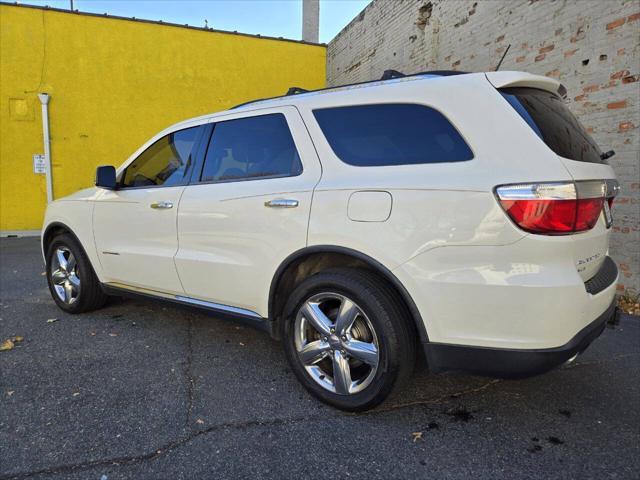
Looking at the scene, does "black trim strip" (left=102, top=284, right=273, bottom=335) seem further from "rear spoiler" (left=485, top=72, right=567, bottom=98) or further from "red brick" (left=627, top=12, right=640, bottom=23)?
"red brick" (left=627, top=12, right=640, bottom=23)

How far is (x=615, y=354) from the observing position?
134 inches

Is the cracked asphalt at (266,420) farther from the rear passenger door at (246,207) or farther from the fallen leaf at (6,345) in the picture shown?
the rear passenger door at (246,207)

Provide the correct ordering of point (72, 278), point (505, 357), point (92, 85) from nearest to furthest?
point (505, 357)
point (72, 278)
point (92, 85)

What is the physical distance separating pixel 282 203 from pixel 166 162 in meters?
1.42

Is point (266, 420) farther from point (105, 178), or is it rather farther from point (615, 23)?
point (615, 23)

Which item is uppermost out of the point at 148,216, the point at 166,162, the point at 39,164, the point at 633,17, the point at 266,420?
the point at 633,17

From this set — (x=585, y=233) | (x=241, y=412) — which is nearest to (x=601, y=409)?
(x=585, y=233)

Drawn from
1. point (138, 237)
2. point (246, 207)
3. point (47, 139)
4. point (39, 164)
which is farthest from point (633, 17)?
point (39, 164)

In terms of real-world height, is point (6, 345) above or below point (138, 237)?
below

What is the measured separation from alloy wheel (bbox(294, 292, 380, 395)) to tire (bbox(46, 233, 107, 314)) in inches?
94.5

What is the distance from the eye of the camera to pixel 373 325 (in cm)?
222

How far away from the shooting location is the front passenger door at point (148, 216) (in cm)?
321

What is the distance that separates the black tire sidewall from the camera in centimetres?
216

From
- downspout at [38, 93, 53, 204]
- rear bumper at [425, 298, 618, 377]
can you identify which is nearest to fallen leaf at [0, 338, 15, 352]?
rear bumper at [425, 298, 618, 377]
